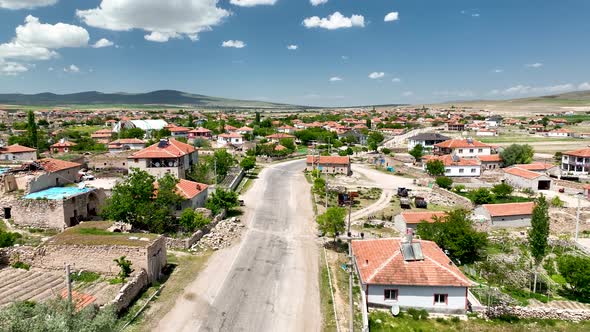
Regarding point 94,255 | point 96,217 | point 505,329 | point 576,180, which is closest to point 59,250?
point 94,255

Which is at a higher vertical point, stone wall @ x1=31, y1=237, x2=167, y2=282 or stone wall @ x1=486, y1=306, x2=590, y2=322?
stone wall @ x1=31, y1=237, x2=167, y2=282

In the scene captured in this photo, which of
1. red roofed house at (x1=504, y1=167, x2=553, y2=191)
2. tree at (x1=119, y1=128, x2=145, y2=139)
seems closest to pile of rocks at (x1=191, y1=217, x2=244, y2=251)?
red roofed house at (x1=504, y1=167, x2=553, y2=191)

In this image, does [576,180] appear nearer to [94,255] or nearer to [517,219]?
[517,219]

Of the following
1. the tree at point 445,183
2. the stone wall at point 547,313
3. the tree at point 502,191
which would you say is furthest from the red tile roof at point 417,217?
the tree at point 445,183

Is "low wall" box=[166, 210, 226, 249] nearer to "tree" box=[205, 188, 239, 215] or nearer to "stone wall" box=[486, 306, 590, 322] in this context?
"tree" box=[205, 188, 239, 215]

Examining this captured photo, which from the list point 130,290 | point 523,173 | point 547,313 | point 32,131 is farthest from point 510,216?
point 32,131
